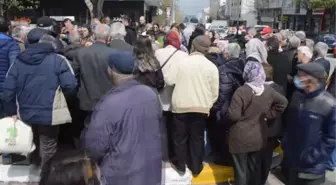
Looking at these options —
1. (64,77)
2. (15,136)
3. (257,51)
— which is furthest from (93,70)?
(257,51)

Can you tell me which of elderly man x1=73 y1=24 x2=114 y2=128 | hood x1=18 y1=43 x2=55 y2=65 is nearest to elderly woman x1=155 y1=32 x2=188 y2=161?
elderly man x1=73 y1=24 x2=114 y2=128

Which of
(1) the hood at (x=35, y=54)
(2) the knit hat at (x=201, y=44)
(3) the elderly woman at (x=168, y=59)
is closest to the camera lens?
(1) the hood at (x=35, y=54)

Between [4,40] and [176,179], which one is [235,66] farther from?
[4,40]

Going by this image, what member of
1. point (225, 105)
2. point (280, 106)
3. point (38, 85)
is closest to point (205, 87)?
point (225, 105)

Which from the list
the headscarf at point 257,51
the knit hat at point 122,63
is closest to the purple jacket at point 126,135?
the knit hat at point 122,63

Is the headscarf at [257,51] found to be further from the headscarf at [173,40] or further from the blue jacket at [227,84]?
the headscarf at [173,40]

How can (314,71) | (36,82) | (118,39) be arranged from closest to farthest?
(314,71), (36,82), (118,39)

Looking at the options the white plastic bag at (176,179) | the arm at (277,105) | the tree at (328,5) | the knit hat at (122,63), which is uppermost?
the tree at (328,5)

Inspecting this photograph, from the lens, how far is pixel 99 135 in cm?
301

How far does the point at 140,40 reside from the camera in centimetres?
492

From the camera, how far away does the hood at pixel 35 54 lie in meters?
4.46

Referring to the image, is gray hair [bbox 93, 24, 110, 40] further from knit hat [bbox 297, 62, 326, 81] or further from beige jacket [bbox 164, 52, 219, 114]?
knit hat [bbox 297, 62, 326, 81]

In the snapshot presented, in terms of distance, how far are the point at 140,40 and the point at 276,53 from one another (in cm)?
299

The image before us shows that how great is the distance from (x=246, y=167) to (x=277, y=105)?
842 millimetres
